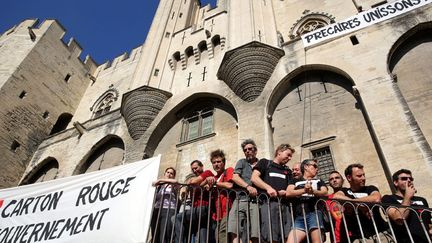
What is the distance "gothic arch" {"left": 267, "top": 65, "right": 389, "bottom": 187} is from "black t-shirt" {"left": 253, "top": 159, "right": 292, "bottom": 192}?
3.91 m

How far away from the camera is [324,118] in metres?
9.20

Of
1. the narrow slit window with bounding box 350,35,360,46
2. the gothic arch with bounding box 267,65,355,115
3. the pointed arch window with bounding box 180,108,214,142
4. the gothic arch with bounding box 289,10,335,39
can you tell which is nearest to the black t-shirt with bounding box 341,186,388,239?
the gothic arch with bounding box 267,65,355,115

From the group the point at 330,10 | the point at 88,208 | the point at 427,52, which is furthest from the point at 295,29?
the point at 88,208

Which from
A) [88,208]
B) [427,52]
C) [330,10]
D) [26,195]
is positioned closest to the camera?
[88,208]

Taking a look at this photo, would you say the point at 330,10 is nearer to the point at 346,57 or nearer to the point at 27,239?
the point at 346,57

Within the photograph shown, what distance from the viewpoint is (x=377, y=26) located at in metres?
9.70

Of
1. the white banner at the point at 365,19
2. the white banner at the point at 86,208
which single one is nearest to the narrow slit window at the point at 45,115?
the white banner at the point at 86,208

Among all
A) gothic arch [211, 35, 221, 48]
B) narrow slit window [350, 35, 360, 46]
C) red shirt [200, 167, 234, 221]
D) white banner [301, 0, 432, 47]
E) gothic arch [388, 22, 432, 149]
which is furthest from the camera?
gothic arch [211, 35, 221, 48]

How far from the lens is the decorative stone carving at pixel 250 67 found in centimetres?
1027

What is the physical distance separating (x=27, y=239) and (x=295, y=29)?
1269cm

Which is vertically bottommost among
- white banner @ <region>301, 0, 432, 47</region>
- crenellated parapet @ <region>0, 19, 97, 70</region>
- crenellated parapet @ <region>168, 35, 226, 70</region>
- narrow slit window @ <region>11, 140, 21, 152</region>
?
narrow slit window @ <region>11, 140, 21, 152</region>

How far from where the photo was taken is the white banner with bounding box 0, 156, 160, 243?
4.47 m

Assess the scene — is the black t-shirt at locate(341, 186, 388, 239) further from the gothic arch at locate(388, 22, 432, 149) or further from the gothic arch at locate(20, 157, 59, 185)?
the gothic arch at locate(20, 157, 59, 185)

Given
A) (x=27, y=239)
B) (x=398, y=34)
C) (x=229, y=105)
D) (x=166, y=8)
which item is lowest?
(x=27, y=239)
